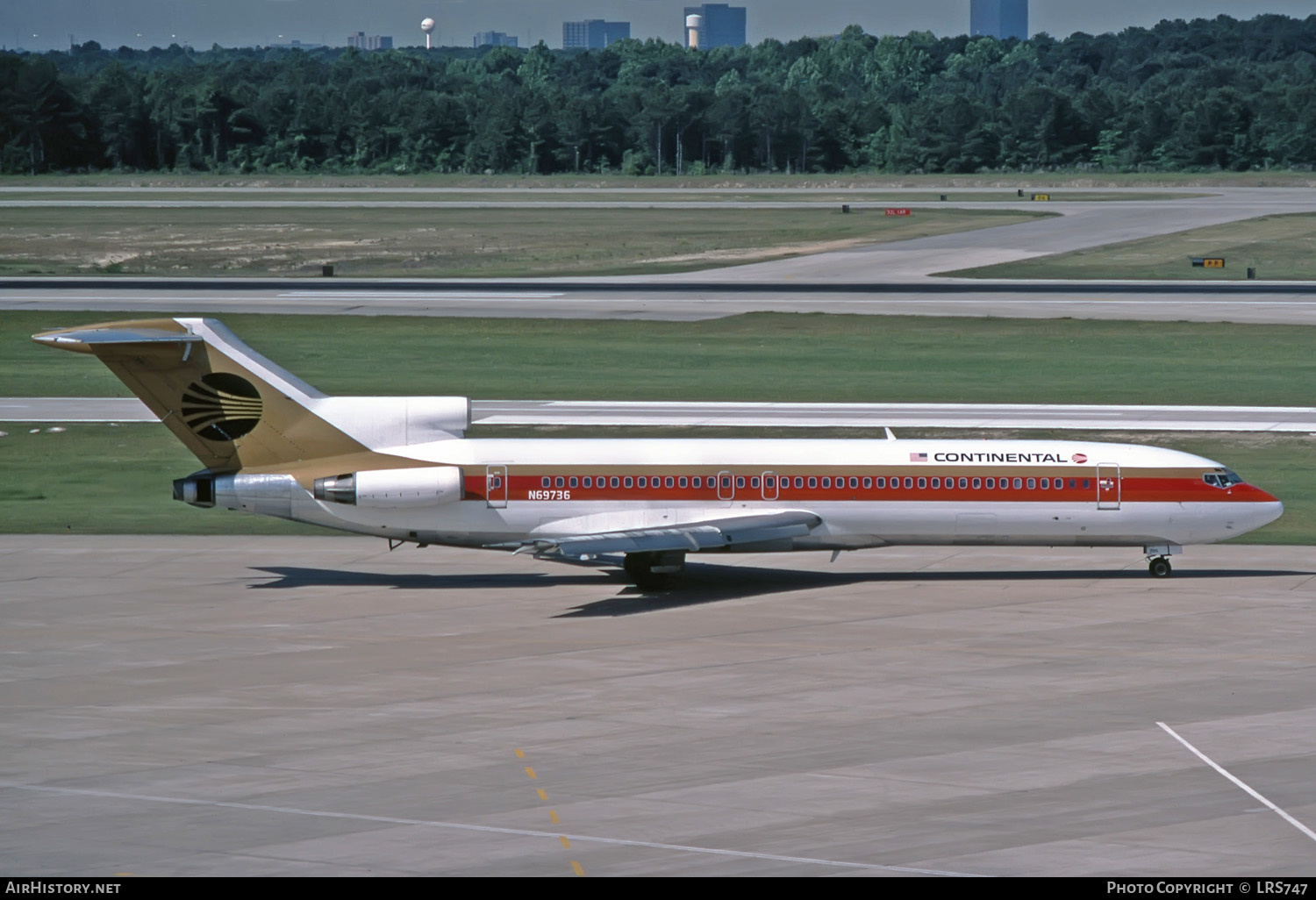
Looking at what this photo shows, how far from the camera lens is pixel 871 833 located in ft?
65.7

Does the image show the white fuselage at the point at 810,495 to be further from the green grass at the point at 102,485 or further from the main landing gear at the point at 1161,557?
the green grass at the point at 102,485

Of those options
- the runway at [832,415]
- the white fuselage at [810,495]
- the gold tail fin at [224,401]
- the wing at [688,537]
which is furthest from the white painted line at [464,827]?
the runway at [832,415]

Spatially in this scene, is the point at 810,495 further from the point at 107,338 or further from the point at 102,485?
the point at 102,485

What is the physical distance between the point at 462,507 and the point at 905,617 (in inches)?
381

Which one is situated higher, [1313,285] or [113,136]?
[113,136]

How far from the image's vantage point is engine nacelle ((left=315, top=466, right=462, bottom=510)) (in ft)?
113

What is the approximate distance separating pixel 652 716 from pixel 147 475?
89.5 ft

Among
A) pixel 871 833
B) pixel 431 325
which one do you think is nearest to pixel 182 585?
pixel 871 833

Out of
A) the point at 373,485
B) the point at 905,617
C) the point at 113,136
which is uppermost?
the point at 113,136

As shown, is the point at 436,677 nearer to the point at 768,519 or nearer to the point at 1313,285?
the point at 768,519

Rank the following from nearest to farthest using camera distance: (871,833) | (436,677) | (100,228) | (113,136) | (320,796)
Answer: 1. (871,833)
2. (320,796)
3. (436,677)
4. (100,228)
5. (113,136)

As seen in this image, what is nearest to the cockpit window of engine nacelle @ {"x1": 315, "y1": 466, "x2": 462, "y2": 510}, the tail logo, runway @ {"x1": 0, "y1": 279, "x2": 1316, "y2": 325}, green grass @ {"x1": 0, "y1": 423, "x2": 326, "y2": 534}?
engine nacelle @ {"x1": 315, "y1": 466, "x2": 462, "y2": 510}

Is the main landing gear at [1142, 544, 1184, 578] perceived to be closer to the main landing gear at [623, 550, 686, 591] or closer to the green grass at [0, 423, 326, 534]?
the main landing gear at [623, 550, 686, 591]

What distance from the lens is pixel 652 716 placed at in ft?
83.5
